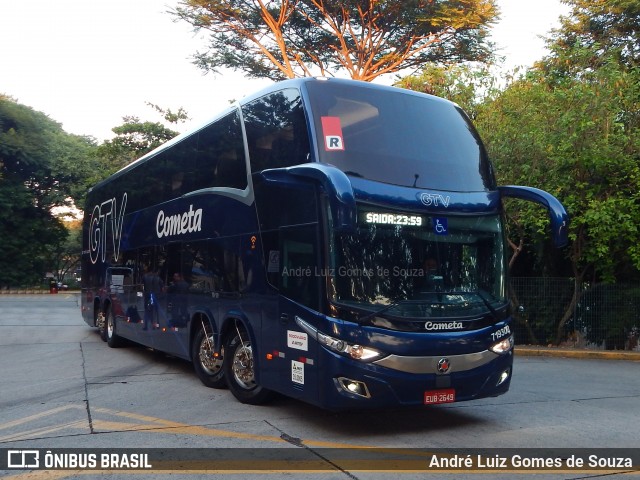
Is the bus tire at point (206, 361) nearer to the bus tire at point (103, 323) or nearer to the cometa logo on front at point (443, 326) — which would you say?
the cometa logo on front at point (443, 326)

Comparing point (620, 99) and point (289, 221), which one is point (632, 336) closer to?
point (620, 99)

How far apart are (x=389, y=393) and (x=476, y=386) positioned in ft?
3.62

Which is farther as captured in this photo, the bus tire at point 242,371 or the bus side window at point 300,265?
the bus tire at point 242,371

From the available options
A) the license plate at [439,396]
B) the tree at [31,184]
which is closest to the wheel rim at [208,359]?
the license plate at [439,396]

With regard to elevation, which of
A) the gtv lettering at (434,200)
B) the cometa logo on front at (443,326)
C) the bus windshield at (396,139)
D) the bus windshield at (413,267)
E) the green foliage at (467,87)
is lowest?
the cometa logo on front at (443,326)

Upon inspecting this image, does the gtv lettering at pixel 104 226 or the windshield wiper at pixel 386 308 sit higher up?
the gtv lettering at pixel 104 226

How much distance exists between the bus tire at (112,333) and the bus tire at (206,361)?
5.42m

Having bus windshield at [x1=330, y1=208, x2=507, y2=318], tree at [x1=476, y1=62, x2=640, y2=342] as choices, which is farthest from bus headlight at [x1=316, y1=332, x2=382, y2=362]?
tree at [x1=476, y1=62, x2=640, y2=342]

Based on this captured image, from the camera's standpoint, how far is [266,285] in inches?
317

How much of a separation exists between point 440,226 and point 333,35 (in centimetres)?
2038

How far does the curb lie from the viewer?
15305 mm

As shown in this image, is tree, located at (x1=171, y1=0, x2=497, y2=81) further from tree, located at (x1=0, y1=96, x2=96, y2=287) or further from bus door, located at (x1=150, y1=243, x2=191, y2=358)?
tree, located at (x1=0, y1=96, x2=96, y2=287)

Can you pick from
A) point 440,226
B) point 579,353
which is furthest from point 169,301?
point 579,353

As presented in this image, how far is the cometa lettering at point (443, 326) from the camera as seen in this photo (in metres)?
7.02
